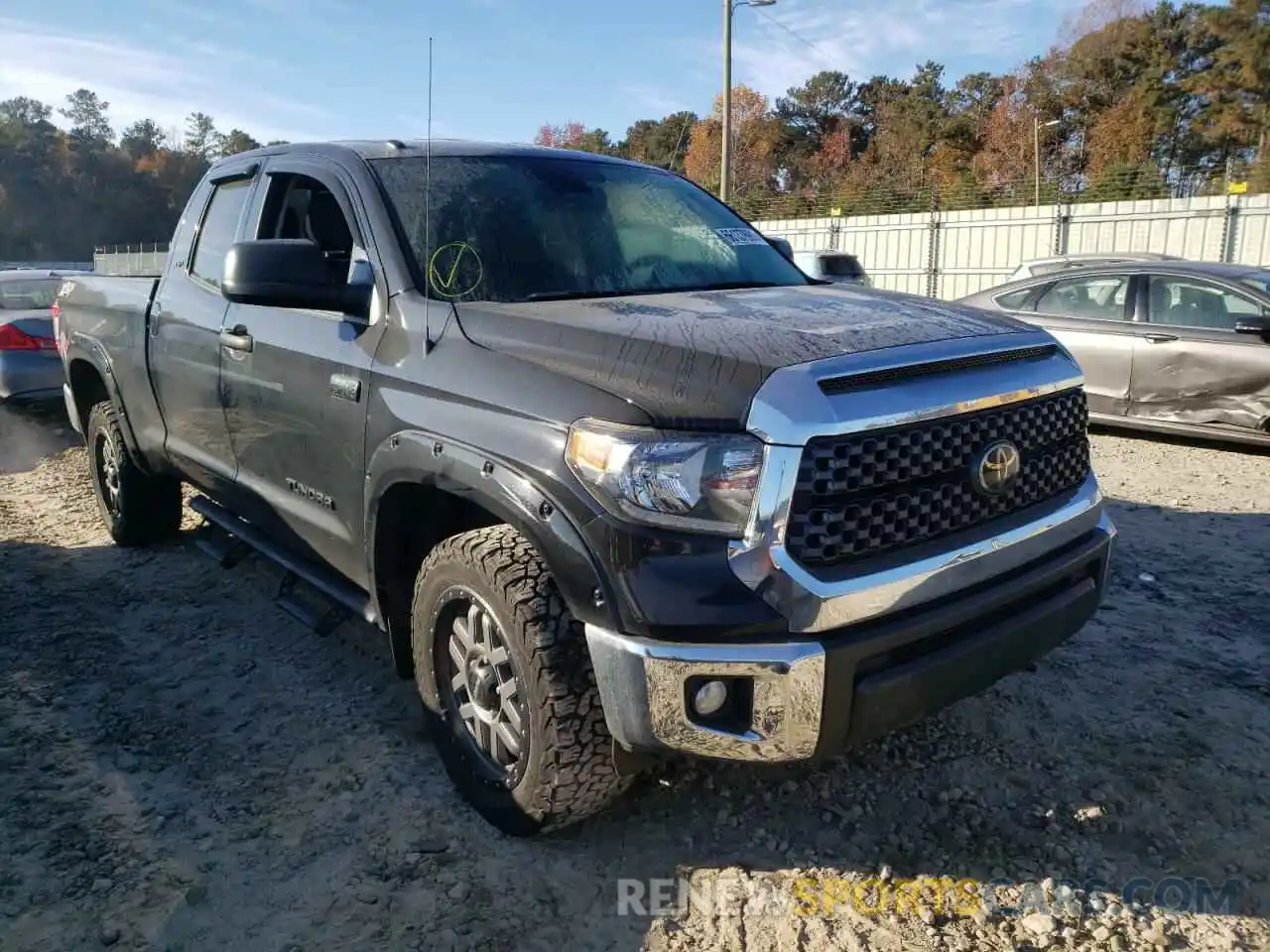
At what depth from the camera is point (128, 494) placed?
5230 mm

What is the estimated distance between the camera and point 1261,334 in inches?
276

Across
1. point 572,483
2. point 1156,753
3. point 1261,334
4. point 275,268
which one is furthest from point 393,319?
point 1261,334

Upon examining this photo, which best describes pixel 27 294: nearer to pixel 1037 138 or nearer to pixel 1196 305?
pixel 1196 305

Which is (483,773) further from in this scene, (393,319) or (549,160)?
(549,160)

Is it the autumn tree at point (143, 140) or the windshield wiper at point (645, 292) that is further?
the autumn tree at point (143, 140)

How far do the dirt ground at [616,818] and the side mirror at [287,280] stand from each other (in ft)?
4.85

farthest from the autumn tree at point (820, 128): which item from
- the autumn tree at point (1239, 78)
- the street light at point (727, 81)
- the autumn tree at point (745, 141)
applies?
the street light at point (727, 81)

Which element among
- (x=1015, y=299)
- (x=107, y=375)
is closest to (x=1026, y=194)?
(x=1015, y=299)

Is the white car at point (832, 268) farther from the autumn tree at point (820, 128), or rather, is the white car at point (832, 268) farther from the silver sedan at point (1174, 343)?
the autumn tree at point (820, 128)

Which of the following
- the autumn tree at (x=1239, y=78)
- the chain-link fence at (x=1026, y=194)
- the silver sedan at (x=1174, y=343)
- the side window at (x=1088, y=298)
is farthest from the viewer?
the autumn tree at (x=1239, y=78)

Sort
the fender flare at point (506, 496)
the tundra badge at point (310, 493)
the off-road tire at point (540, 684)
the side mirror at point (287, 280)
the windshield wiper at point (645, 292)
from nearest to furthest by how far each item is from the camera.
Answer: the fender flare at point (506, 496)
the off-road tire at point (540, 684)
the side mirror at point (287, 280)
the windshield wiper at point (645, 292)
the tundra badge at point (310, 493)

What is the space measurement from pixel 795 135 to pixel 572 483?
6453 centimetres

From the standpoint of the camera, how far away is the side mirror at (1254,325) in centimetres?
698

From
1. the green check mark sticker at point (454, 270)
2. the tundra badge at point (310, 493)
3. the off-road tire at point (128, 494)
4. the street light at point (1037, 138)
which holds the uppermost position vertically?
the street light at point (1037, 138)
